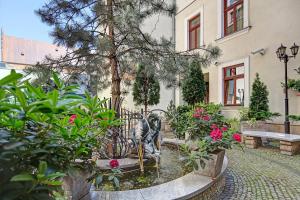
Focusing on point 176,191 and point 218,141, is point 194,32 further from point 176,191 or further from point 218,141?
point 176,191

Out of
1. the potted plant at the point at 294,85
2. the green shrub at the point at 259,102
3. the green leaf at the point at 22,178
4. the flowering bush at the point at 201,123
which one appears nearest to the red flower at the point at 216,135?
the flowering bush at the point at 201,123

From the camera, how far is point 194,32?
438 inches

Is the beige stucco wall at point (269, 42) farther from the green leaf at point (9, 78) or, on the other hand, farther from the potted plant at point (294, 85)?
the green leaf at point (9, 78)

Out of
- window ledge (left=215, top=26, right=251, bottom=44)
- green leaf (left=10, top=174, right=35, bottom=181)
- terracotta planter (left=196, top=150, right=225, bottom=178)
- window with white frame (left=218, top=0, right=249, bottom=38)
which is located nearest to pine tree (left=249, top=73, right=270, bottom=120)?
window ledge (left=215, top=26, right=251, bottom=44)

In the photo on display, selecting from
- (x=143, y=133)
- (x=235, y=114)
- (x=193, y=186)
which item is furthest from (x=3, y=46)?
(x=193, y=186)

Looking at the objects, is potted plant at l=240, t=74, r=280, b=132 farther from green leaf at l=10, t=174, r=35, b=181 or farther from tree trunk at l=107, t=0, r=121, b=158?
green leaf at l=10, t=174, r=35, b=181

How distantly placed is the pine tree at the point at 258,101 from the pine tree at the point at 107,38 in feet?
11.9

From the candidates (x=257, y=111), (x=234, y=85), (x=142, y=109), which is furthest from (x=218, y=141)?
(x=234, y=85)

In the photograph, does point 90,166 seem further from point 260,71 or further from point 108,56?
point 260,71

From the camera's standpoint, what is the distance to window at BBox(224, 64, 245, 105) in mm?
8492

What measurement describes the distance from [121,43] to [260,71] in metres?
5.35

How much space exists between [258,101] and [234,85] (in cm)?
167

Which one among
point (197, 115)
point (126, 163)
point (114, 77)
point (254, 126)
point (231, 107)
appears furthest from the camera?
point (231, 107)

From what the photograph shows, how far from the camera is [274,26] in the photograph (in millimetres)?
7207
